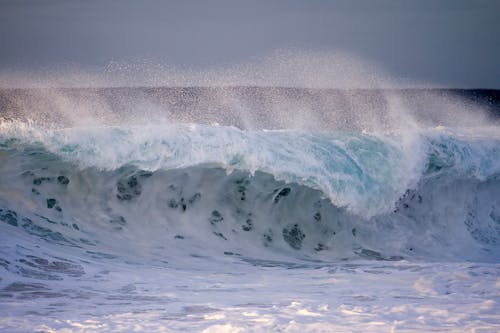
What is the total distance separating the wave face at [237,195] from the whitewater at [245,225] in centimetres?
3

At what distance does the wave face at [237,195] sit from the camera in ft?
32.3

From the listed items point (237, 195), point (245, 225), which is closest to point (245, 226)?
point (245, 225)

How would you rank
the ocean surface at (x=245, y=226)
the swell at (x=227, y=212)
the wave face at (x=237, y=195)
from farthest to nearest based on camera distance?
the wave face at (x=237, y=195) → the swell at (x=227, y=212) → the ocean surface at (x=245, y=226)

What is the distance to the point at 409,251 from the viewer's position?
32.9 ft

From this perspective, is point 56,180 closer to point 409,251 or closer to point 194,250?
point 194,250

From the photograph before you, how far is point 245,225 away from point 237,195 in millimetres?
628

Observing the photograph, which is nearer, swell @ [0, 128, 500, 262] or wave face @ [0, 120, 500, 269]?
swell @ [0, 128, 500, 262]

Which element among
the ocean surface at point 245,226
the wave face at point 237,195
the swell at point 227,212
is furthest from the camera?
the wave face at point 237,195

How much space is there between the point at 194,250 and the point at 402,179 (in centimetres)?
420

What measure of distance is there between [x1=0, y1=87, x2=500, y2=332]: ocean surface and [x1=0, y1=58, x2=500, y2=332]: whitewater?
26 millimetres

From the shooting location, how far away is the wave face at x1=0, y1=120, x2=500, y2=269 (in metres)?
9.86

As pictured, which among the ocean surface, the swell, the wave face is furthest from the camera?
the wave face

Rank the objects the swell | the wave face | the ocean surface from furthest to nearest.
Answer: the wave face, the swell, the ocean surface

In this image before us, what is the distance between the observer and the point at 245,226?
34.2ft
